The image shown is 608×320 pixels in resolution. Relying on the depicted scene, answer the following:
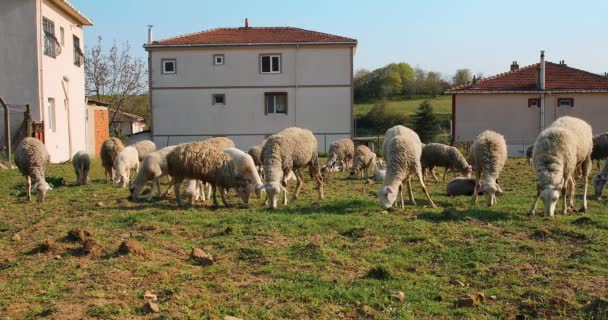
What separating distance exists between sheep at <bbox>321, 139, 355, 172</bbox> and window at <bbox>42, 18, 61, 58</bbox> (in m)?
12.7

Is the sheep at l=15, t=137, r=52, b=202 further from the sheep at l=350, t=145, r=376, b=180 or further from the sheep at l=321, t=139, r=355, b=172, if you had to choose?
the sheep at l=350, t=145, r=376, b=180

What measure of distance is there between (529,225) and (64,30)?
24458mm

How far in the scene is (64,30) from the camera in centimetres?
2802

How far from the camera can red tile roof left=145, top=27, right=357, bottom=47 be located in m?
38.1

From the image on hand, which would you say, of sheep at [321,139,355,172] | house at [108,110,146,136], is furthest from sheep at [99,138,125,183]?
house at [108,110,146,136]

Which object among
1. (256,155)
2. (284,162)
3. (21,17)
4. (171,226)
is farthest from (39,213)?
(21,17)

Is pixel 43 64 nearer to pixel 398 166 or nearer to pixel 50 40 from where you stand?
pixel 50 40

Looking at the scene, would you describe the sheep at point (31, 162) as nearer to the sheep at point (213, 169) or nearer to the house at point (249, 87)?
the sheep at point (213, 169)

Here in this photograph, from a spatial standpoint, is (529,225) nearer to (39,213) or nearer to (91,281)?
(91,281)

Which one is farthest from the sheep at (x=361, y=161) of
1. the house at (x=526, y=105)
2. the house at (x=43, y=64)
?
the house at (x=526, y=105)

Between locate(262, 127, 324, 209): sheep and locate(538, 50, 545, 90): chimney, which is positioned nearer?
locate(262, 127, 324, 209): sheep

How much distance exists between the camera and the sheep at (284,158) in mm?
12414

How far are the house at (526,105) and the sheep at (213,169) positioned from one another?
26.0 meters

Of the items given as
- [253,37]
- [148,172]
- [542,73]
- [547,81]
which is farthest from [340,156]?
[547,81]
